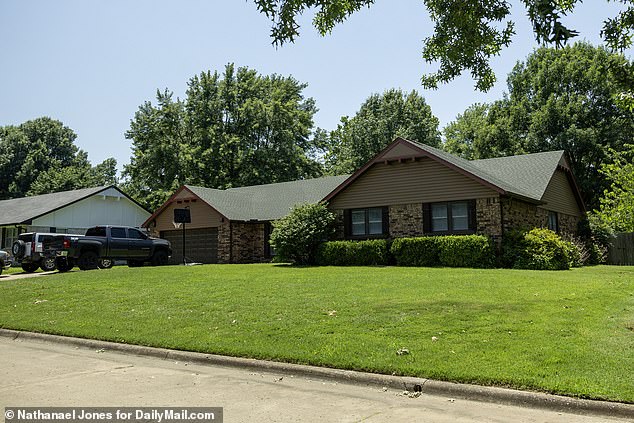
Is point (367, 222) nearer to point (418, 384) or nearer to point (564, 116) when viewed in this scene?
point (418, 384)

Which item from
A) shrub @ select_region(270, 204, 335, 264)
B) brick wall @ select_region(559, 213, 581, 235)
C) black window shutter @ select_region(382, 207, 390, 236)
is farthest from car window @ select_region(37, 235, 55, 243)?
brick wall @ select_region(559, 213, 581, 235)

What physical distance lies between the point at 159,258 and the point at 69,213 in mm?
12538

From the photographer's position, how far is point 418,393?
20.6 ft

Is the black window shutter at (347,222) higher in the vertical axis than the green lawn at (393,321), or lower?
higher

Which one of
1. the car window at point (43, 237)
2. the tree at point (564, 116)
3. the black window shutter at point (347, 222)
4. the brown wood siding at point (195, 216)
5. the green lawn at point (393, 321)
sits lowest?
the green lawn at point (393, 321)

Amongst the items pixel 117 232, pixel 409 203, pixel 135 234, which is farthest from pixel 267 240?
pixel 409 203

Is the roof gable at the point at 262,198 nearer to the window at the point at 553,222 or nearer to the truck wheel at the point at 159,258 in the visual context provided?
the truck wheel at the point at 159,258

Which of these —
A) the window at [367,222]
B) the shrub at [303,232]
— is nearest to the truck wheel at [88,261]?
the shrub at [303,232]

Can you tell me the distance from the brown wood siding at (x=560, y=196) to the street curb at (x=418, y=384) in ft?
68.7

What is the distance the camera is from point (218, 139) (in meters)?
48.1

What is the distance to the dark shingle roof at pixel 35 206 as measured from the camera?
35.1 m

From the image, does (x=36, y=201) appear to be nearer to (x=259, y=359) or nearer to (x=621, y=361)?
A: (x=259, y=359)

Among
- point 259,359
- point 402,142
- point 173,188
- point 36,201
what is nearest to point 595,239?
point 402,142

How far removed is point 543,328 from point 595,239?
2368 cm
